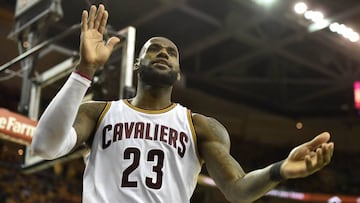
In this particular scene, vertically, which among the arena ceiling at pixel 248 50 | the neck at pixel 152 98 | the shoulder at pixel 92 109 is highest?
the arena ceiling at pixel 248 50

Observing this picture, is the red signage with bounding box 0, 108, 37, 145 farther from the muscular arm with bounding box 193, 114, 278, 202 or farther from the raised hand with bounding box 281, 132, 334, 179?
the raised hand with bounding box 281, 132, 334, 179

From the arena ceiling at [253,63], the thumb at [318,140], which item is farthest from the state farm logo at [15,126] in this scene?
the thumb at [318,140]

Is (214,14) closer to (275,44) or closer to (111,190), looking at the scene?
(275,44)

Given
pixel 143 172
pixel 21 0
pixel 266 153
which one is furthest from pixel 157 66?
pixel 266 153

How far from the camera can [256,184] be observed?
2.41 meters

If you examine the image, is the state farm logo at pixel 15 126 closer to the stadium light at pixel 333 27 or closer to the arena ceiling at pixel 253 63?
the arena ceiling at pixel 253 63

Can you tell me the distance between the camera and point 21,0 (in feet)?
19.8

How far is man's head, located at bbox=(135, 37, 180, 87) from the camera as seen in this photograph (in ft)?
9.04

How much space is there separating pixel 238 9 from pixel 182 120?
7407 mm

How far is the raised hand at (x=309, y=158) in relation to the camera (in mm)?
2150

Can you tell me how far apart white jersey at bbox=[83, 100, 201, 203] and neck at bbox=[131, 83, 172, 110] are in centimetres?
4

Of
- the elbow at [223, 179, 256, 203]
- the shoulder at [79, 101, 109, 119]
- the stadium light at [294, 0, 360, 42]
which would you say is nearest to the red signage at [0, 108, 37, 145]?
the shoulder at [79, 101, 109, 119]

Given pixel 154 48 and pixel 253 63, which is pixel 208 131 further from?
pixel 253 63

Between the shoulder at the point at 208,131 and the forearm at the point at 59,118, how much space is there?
24.3 inches
